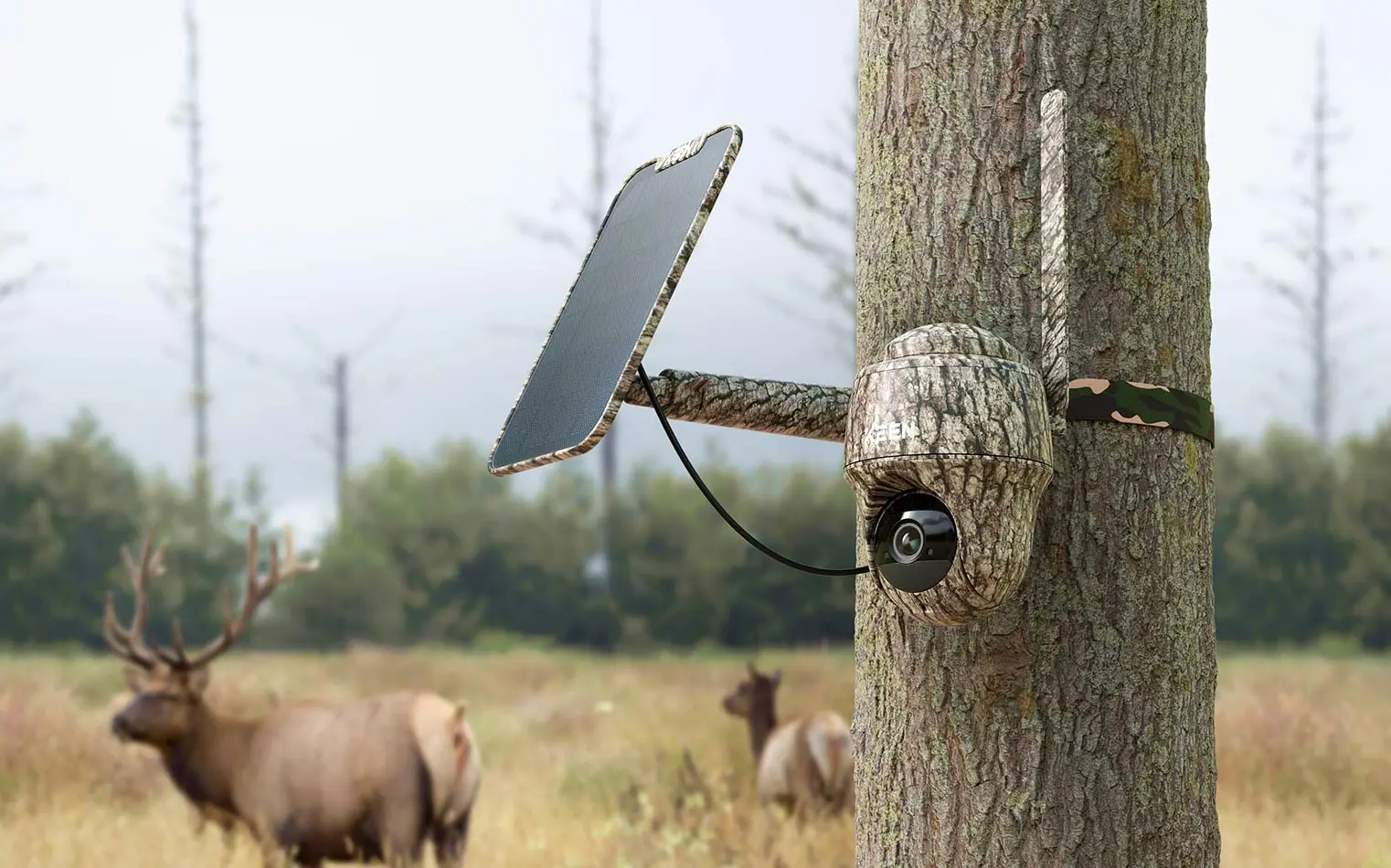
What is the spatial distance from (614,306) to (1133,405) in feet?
1.86

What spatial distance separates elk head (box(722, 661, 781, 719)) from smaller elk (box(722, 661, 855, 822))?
7 cm

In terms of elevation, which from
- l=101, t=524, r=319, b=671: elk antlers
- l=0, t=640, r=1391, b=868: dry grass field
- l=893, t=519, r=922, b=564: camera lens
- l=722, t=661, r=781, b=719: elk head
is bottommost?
l=0, t=640, r=1391, b=868: dry grass field

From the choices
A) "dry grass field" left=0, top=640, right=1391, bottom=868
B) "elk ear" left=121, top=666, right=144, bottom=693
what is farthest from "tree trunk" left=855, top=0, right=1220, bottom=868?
"elk ear" left=121, top=666, right=144, bottom=693

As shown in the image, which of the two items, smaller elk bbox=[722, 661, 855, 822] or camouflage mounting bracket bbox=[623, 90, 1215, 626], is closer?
camouflage mounting bracket bbox=[623, 90, 1215, 626]

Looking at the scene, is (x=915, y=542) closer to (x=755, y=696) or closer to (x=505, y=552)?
(x=755, y=696)

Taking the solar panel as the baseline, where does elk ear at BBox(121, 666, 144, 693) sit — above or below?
below

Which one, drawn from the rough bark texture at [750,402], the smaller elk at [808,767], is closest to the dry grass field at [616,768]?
the smaller elk at [808,767]

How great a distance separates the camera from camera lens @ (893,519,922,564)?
4.27 ft

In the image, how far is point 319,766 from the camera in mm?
4691

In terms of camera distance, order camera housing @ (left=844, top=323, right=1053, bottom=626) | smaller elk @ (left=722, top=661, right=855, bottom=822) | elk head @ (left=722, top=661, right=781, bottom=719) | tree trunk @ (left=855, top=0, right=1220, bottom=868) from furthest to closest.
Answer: elk head @ (left=722, top=661, right=781, bottom=719) → smaller elk @ (left=722, top=661, right=855, bottom=822) → tree trunk @ (left=855, top=0, right=1220, bottom=868) → camera housing @ (left=844, top=323, right=1053, bottom=626)

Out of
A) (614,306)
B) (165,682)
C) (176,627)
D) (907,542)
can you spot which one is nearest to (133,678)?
(165,682)

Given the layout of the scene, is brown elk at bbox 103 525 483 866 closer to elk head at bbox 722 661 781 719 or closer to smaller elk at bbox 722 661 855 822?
smaller elk at bbox 722 661 855 822

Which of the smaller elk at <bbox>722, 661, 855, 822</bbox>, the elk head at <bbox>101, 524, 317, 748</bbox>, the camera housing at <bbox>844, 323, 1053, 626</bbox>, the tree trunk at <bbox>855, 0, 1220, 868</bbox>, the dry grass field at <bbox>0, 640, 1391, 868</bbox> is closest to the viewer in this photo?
the camera housing at <bbox>844, 323, 1053, 626</bbox>

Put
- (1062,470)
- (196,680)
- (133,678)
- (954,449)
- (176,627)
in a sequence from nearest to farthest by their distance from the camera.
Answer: (954,449)
(1062,470)
(176,627)
(196,680)
(133,678)
